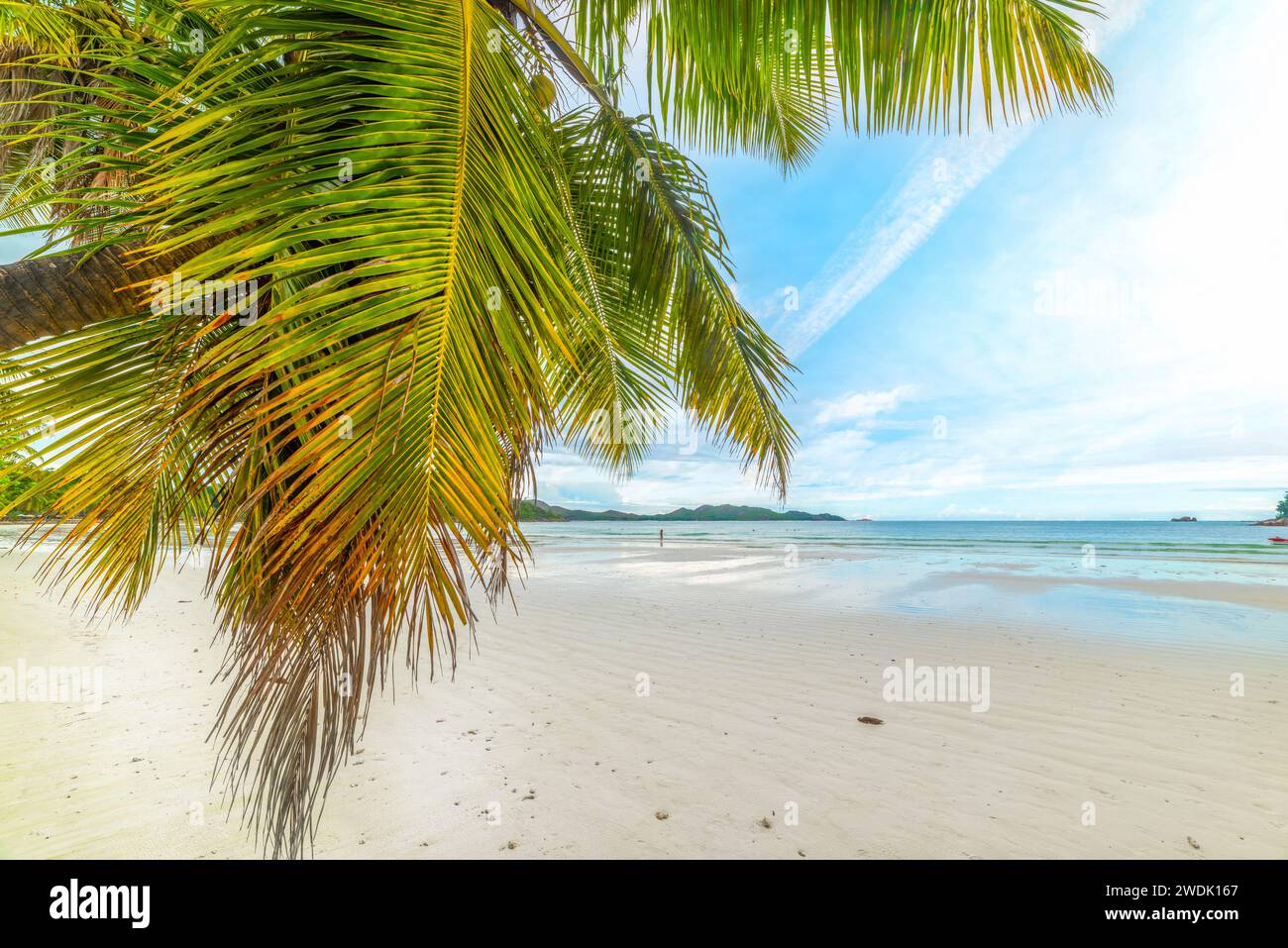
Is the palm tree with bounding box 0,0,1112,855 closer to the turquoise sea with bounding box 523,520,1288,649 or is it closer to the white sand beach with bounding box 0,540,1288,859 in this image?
the white sand beach with bounding box 0,540,1288,859

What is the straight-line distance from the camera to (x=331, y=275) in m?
1.62

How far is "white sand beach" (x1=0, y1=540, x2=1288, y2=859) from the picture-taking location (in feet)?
9.37

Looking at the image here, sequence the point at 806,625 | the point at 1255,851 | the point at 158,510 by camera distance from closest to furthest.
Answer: the point at 158,510, the point at 1255,851, the point at 806,625

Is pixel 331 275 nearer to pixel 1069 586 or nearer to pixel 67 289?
pixel 67 289

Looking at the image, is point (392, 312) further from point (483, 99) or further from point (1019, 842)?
point (1019, 842)

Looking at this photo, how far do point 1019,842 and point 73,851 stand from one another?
15.1 ft

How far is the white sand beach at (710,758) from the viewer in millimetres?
2857

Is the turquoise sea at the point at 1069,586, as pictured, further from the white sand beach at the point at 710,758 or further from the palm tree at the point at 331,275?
the palm tree at the point at 331,275

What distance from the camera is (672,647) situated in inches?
260

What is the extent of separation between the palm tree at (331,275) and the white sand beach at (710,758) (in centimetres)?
141

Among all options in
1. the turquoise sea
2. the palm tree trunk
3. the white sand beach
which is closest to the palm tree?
the palm tree trunk

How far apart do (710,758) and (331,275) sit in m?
3.42

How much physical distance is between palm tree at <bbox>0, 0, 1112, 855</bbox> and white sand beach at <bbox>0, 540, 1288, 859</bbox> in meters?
1.41
